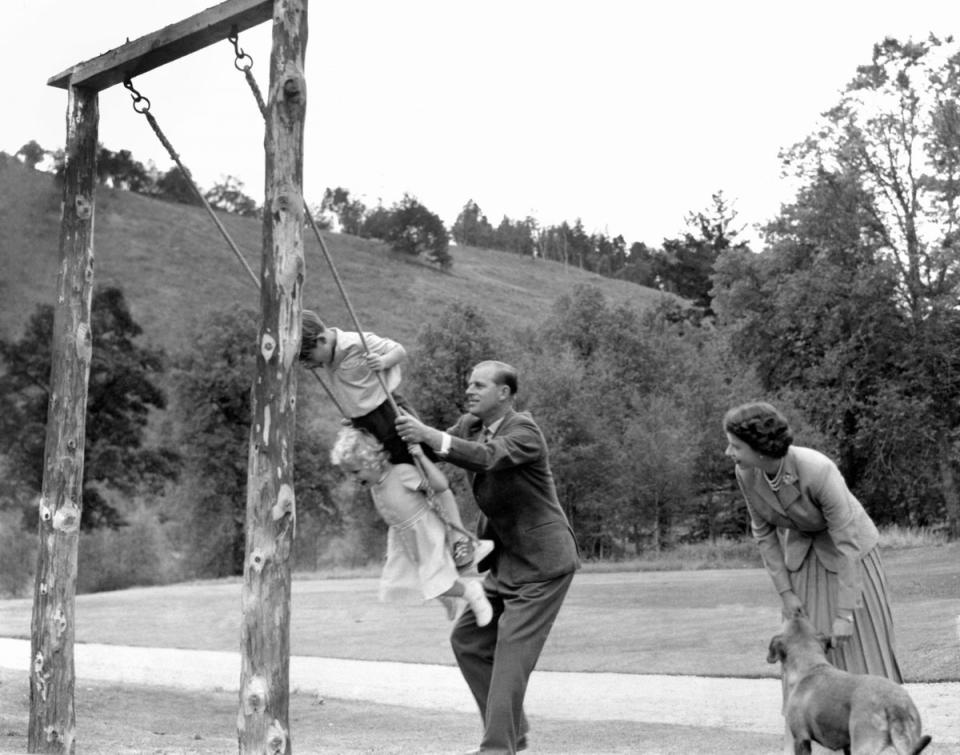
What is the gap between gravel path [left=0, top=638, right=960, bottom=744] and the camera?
40.8 ft

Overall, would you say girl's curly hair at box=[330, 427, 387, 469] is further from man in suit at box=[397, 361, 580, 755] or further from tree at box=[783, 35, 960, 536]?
tree at box=[783, 35, 960, 536]

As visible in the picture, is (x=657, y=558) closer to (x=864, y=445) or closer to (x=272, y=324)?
(x=864, y=445)

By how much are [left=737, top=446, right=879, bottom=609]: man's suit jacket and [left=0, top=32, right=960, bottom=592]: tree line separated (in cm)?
3379

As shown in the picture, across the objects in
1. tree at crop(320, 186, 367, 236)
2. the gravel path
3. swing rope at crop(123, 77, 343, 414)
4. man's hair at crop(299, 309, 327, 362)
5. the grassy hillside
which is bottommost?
the gravel path

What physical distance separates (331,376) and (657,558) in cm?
3783

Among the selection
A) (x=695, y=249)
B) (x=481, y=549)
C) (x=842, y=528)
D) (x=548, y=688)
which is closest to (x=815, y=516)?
(x=842, y=528)

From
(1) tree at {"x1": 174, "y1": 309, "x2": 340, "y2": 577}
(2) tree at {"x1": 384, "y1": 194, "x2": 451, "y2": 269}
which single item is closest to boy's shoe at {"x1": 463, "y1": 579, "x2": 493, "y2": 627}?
(1) tree at {"x1": 174, "y1": 309, "x2": 340, "y2": 577}

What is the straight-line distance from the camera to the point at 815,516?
6.77 meters

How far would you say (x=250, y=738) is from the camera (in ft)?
22.5

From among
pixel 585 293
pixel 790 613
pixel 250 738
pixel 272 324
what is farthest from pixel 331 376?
pixel 585 293

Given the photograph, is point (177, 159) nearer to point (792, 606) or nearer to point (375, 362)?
point (375, 362)

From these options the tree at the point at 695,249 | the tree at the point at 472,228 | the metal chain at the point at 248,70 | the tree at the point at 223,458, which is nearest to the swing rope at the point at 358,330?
the metal chain at the point at 248,70

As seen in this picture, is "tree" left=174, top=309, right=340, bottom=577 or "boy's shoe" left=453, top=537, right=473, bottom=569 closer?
"boy's shoe" left=453, top=537, right=473, bottom=569

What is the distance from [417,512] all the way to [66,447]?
3.44 metres
